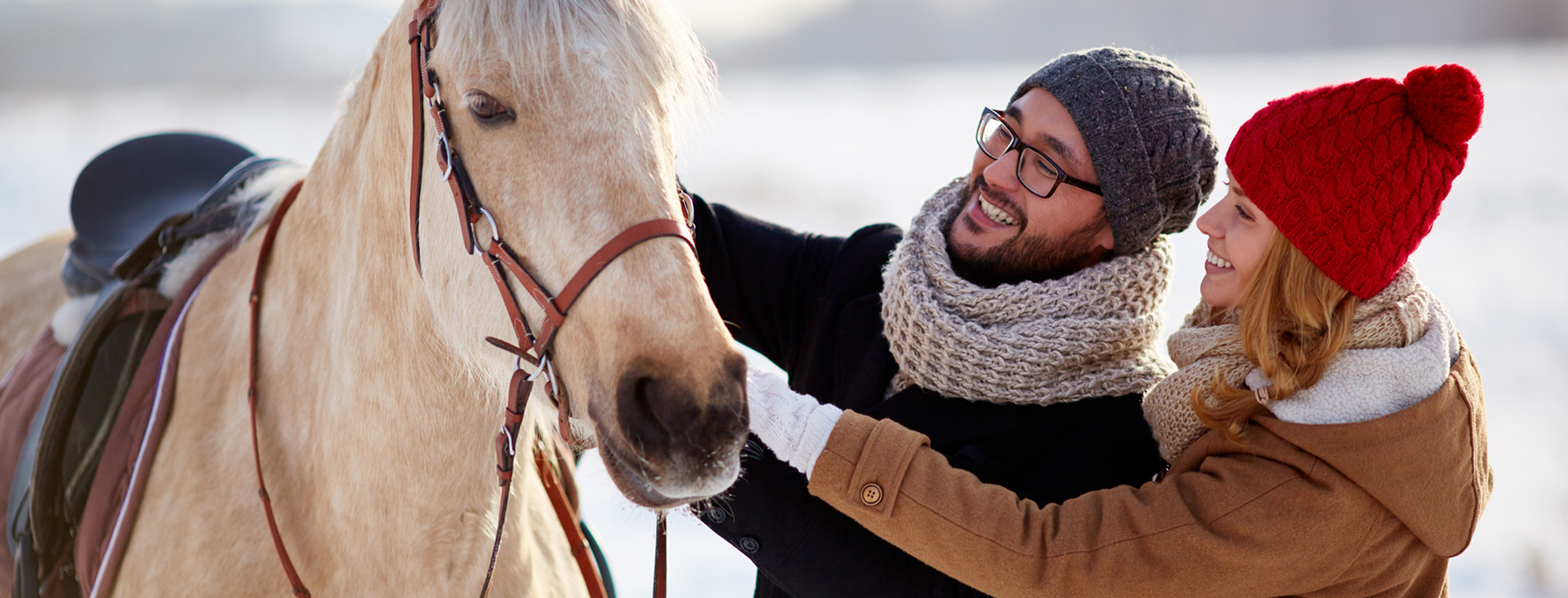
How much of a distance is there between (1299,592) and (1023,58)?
2321 centimetres

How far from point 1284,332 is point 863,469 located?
0.68 m

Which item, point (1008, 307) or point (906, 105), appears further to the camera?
point (906, 105)

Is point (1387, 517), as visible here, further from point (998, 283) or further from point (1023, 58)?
point (1023, 58)

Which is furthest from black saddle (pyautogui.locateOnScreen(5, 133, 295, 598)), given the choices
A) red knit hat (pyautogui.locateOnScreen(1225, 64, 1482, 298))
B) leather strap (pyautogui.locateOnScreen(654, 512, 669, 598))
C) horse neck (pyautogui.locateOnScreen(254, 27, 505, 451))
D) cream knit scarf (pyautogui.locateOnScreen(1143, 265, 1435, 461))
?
red knit hat (pyautogui.locateOnScreen(1225, 64, 1482, 298))

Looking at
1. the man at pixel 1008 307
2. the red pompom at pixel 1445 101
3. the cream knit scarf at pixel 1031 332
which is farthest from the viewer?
the cream knit scarf at pixel 1031 332

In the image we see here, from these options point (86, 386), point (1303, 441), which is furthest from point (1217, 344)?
point (86, 386)

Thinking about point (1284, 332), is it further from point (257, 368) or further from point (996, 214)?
point (257, 368)

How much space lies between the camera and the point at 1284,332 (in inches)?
57.6

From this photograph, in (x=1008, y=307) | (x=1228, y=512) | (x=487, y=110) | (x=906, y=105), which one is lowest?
(x=906, y=105)

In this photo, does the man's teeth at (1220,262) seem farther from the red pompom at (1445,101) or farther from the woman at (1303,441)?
the red pompom at (1445,101)

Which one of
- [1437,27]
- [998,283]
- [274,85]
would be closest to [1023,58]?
[1437,27]

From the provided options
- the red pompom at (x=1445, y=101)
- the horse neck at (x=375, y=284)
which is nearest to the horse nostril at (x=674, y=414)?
the horse neck at (x=375, y=284)

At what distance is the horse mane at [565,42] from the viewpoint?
1.18m

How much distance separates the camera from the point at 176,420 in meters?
1.56
